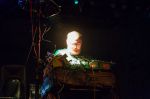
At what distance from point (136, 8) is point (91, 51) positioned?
1.19m

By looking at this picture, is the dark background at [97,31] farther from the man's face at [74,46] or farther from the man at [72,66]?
the man at [72,66]

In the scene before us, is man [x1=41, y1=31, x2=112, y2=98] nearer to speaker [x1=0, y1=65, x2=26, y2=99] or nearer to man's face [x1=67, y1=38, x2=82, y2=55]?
man's face [x1=67, y1=38, x2=82, y2=55]

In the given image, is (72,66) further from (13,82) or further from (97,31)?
(97,31)

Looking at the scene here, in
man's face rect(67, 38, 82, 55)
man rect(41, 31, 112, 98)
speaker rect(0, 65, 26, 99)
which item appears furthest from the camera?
speaker rect(0, 65, 26, 99)

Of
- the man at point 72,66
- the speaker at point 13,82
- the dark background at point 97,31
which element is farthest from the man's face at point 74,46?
the dark background at point 97,31

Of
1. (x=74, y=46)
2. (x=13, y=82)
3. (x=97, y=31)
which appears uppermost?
(x=97, y=31)

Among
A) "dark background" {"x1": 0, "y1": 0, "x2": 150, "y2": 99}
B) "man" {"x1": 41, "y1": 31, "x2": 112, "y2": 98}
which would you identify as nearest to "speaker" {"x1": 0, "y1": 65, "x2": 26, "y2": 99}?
"dark background" {"x1": 0, "y1": 0, "x2": 150, "y2": 99}

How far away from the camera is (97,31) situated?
21.2 ft

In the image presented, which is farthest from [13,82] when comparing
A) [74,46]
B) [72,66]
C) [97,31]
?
[97,31]

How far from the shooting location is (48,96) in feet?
11.7

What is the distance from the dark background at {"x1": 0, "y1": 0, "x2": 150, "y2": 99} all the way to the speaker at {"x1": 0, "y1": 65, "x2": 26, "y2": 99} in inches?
38.4

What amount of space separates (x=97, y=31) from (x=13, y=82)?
2133mm

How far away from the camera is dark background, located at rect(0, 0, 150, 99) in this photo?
20.4ft

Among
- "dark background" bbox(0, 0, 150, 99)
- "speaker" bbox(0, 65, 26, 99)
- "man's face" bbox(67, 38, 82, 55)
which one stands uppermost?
"dark background" bbox(0, 0, 150, 99)
